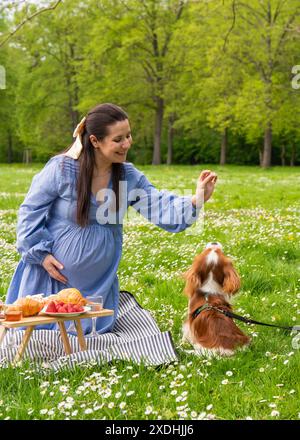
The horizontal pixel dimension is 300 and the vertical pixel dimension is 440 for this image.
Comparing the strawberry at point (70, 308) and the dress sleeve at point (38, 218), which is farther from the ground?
the dress sleeve at point (38, 218)

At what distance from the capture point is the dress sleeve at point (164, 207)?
19.1ft

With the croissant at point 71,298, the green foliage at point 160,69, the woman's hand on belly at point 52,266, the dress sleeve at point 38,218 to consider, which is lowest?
the croissant at point 71,298

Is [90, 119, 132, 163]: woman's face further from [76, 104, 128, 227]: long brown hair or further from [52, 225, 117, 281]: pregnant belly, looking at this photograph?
[52, 225, 117, 281]: pregnant belly

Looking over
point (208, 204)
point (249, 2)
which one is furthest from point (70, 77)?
point (208, 204)

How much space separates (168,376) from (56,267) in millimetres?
1711

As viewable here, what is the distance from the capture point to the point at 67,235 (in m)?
5.85

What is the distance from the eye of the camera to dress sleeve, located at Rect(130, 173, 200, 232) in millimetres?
5832

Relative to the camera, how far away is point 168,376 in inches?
181

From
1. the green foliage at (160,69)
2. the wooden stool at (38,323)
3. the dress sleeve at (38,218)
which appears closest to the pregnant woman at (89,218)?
the dress sleeve at (38,218)

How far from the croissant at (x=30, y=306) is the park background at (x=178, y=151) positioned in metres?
0.43

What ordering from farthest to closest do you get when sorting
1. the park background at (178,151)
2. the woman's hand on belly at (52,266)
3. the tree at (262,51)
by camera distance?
the tree at (262,51) < the woman's hand on belly at (52,266) < the park background at (178,151)

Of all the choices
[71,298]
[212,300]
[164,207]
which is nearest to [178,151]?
[164,207]

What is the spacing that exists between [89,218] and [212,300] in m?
1.47

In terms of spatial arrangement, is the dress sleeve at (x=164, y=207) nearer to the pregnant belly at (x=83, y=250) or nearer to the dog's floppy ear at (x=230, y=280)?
the pregnant belly at (x=83, y=250)
